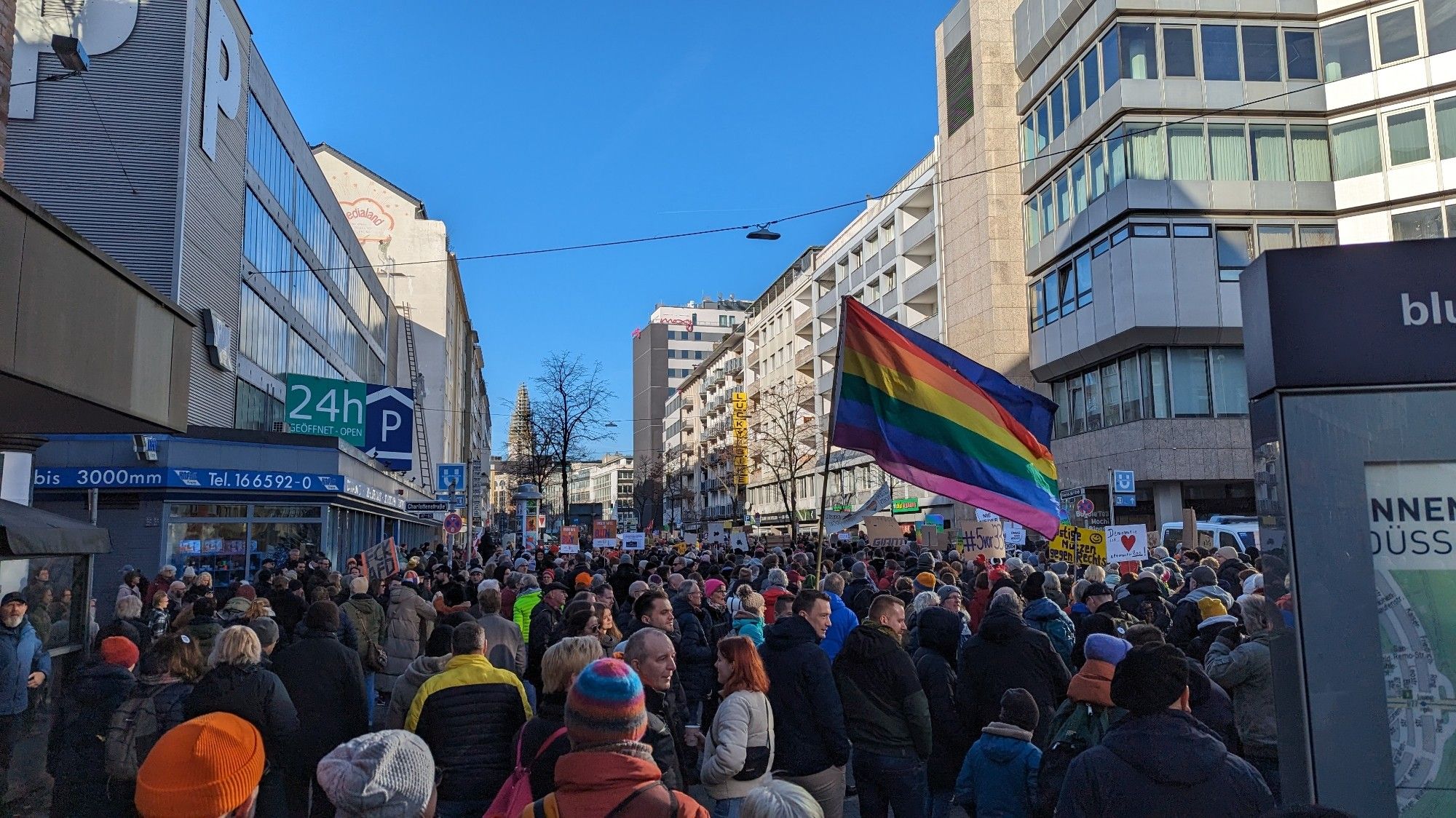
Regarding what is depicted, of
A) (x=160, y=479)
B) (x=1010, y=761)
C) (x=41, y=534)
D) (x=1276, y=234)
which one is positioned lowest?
(x=1010, y=761)

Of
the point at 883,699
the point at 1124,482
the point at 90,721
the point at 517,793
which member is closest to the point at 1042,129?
the point at 1124,482

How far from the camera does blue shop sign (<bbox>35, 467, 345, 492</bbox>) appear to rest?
866 inches

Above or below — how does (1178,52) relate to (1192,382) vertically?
above

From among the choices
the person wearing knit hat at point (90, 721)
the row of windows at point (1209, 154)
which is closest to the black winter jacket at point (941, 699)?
the person wearing knit hat at point (90, 721)

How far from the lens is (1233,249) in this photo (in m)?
34.6

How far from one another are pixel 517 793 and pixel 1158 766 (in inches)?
87.1

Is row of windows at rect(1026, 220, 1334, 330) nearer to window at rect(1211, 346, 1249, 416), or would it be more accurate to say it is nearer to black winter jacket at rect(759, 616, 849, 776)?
window at rect(1211, 346, 1249, 416)

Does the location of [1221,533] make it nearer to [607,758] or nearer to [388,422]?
[388,422]

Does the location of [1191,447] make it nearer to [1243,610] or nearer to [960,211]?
[960,211]

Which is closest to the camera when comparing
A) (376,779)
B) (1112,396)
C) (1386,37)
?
(376,779)

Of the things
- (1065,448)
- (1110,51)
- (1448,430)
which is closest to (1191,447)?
(1065,448)

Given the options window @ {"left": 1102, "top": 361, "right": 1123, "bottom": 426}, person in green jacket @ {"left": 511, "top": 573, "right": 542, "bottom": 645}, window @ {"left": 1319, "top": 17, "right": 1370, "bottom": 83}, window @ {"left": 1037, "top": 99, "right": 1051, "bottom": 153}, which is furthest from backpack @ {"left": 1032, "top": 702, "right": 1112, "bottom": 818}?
window @ {"left": 1037, "top": 99, "right": 1051, "bottom": 153}

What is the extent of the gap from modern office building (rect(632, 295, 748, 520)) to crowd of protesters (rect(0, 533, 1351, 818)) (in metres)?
128

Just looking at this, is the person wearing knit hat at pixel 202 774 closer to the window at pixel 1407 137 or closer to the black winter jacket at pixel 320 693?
the black winter jacket at pixel 320 693
